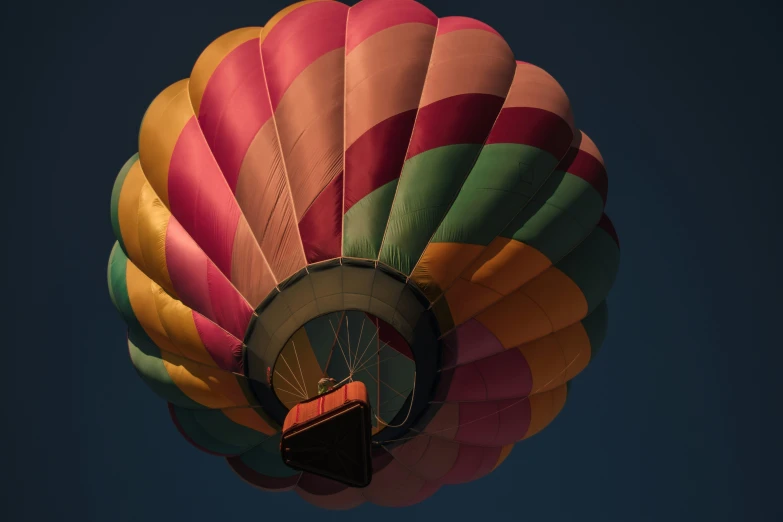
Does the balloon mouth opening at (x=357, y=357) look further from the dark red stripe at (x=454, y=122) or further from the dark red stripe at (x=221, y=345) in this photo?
the dark red stripe at (x=454, y=122)

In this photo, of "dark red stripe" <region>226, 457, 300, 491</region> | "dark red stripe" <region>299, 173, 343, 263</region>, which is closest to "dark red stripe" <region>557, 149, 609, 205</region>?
"dark red stripe" <region>299, 173, 343, 263</region>

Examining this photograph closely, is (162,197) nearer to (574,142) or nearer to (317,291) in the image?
(317,291)

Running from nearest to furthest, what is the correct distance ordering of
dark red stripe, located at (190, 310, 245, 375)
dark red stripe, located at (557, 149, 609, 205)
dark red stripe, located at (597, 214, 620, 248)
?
1. dark red stripe, located at (190, 310, 245, 375)
2. dark red stripe, located at (557, 149, 609, 205)
3. dark red stripe, located at (597, 214, 620, 248)

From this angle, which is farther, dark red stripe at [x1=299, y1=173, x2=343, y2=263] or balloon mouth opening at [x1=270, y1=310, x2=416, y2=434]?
balloon mouth opening at [x1=270, y1=310, x2=416, y2=434]

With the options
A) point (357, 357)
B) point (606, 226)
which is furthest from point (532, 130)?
point (357, 357)

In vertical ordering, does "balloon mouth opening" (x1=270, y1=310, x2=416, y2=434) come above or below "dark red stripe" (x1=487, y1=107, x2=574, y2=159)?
below

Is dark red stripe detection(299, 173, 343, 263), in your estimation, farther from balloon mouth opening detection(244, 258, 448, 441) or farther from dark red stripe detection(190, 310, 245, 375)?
dark red stripe detection(190, 310, 245, 375)
